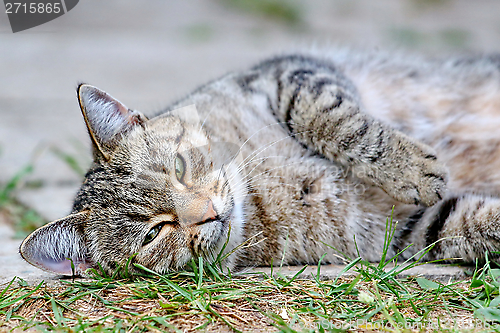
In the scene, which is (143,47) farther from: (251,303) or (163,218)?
(251,303)

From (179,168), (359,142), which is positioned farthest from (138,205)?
(359,142)

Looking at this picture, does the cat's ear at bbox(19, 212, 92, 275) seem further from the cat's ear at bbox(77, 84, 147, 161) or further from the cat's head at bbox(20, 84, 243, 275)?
the cat's ear at bbox(77, 84, 147, 161)

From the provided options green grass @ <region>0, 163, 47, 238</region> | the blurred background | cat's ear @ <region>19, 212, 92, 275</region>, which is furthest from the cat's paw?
green grass @ <region>0, 163, 47, 238</region>

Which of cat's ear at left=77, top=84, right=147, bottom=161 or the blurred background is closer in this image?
cat's ear at left=77, top=84, right=147, bottom=161

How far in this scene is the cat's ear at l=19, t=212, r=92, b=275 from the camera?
1.79 m

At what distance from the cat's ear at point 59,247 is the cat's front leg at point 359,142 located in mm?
1129

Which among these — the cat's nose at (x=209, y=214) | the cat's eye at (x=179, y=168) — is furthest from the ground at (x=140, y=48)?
the cat's nose at (x=209, y=214)

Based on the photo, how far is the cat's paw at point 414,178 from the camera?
1.98 m

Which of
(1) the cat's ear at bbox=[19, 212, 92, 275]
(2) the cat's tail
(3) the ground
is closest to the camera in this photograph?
(1) the cat's ear at bbox=[19, 212, 92, 275]

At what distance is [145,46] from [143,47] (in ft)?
0.19

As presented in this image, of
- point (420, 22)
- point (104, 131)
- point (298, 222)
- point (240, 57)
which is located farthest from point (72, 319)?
point (420, 22)

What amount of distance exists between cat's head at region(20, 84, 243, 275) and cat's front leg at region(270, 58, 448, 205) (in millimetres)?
450

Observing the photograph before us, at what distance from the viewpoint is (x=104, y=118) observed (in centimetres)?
203

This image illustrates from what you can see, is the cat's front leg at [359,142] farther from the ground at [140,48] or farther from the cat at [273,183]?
the ground at [140,48]
